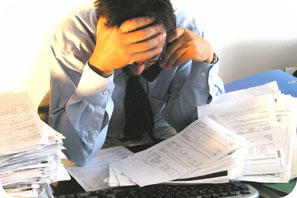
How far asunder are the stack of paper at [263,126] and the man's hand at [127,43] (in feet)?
0.99

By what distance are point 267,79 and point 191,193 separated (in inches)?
27.3

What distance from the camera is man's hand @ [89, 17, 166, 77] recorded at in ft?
2.82

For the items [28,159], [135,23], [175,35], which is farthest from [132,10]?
[28,159]

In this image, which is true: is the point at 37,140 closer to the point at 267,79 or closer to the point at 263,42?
the point at 267,79

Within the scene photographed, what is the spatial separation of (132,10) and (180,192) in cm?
43

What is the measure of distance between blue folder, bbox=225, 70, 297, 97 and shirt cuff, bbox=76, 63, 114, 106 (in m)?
0.54

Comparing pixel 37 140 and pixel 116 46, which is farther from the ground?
pixel 116 46

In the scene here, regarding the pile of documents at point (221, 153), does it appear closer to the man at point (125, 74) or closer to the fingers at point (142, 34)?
the man at point (125, 74)

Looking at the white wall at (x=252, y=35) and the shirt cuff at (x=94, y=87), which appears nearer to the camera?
the shirt cuff at (x=94, y=87)

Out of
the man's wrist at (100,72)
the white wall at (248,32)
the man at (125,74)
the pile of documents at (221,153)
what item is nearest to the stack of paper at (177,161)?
the pile of documents at (221,153)

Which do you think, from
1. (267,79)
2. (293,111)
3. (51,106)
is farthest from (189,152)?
(267,79)

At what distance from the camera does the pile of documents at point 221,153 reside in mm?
855

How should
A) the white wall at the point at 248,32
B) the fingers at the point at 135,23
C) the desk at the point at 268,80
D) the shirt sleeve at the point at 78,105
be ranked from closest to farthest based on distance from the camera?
the fingers at the point at 135,23
the shirt sleeve at the point at 78,105
the desk at the point at 268,80
the white wall at the point at 248,32

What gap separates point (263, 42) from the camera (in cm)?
142
